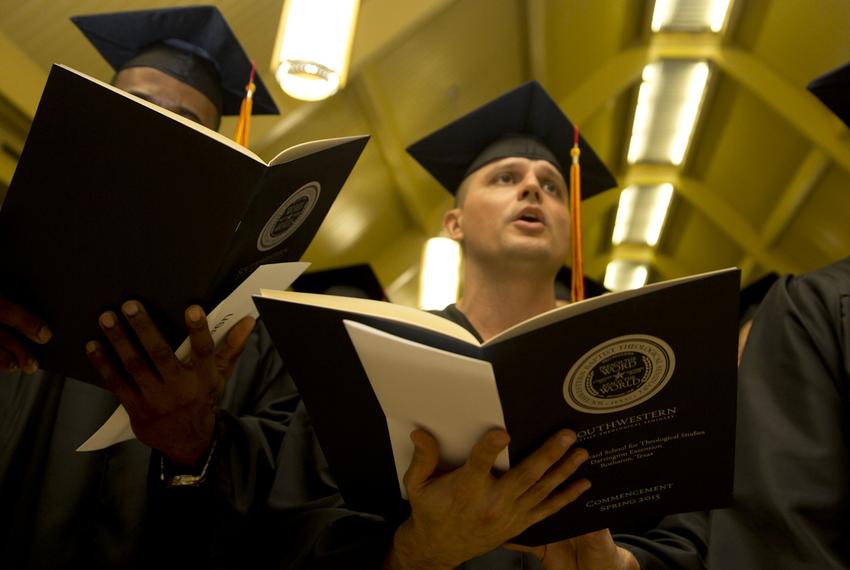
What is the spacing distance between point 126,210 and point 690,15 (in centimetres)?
585

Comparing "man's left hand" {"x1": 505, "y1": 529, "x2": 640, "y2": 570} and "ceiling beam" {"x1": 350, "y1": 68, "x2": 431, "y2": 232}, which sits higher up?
"ceiling beam" {"x1": 350, "y1": 68, "x2": 431, "y2": 232}

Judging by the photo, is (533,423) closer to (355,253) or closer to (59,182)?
(59,182)

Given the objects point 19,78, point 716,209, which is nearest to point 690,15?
point 716,209

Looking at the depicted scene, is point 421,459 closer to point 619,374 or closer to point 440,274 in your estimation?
point 619,374

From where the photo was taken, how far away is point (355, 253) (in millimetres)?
7082

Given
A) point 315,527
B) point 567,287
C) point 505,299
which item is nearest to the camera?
point 315,527

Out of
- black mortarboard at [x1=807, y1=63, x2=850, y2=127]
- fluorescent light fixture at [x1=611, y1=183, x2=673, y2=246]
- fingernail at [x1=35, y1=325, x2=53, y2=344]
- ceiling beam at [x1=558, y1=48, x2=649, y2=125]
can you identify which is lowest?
fingernail at [x1=35, y1=325, x2=53, y2=344]

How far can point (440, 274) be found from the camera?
493cm

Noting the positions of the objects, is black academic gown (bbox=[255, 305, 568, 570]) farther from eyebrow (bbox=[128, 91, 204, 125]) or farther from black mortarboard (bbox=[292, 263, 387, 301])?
black mortarboard (bbox=[292, 263, 387, 301])

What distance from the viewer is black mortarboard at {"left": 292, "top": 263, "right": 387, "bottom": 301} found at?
3.10 m

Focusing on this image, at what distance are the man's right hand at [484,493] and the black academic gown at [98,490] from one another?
0.48m

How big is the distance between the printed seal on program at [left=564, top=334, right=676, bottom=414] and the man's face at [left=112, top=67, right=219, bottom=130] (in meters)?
1.33

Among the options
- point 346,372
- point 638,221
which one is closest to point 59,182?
point 346,372

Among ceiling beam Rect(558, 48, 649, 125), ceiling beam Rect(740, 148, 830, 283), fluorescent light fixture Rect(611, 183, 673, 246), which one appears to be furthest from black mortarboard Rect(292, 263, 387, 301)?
fluorescent light fixture Rect(611, 183, 673, 246)
